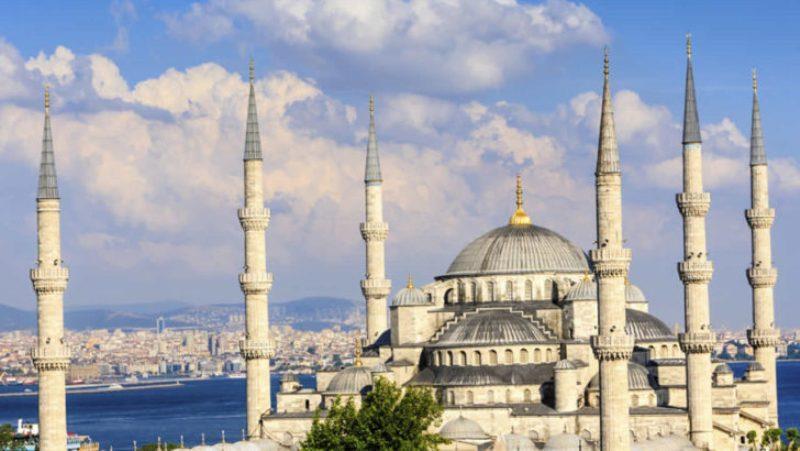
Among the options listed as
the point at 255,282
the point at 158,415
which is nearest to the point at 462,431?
the point at 255,282

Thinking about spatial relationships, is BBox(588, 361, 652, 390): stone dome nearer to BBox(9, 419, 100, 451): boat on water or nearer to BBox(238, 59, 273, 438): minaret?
BBox(238, 59, 273, 438): minaret

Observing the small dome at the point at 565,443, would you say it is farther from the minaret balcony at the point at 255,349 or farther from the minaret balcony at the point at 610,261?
the minaret balcony at the point at 255,349

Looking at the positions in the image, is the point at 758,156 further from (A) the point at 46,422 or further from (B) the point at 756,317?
(A) the point at 46,422

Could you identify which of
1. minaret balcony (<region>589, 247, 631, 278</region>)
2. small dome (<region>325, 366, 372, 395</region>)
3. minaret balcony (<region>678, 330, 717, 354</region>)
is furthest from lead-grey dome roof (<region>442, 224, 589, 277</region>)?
minaret balcony (<region>589, 247, 631, 278</region>)

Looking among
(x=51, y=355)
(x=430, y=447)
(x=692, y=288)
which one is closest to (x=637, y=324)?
(x=692, y=288)

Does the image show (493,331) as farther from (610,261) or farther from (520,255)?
(610,261)

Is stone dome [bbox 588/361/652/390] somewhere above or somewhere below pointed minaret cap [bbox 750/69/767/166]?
below
